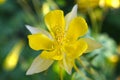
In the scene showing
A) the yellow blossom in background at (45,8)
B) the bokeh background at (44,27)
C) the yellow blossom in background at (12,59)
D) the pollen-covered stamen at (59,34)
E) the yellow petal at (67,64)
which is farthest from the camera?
the yellow blossom in background at (12,59)

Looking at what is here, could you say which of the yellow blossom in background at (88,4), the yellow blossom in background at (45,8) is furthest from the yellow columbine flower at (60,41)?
the yellow blossom in background at (88,4)

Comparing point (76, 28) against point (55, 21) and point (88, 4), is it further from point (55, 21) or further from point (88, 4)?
point (88, 4)

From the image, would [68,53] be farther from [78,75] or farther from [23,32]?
[23,32]

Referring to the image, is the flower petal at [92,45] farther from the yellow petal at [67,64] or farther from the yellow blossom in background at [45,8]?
the yellow blossom in background at [45,8]

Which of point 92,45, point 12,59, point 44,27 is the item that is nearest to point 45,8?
point 44,27

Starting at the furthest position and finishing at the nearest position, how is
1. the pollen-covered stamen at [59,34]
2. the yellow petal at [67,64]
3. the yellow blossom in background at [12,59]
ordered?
1. the yellow blossom in background at [12,59]
2. the pollen-covered stamen at [59,34]
3. the yellow petal at [67,64]

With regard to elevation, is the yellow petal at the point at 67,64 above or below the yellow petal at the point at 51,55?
below

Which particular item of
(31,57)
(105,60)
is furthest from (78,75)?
(31,57)
